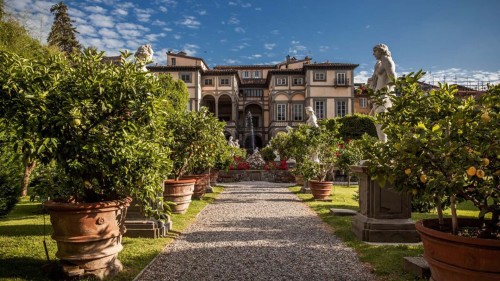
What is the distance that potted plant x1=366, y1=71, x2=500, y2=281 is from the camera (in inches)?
99.2

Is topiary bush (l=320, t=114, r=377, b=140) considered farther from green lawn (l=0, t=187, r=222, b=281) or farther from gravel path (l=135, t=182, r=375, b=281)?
green lawn (l=0, t=187, r=222, b=281)

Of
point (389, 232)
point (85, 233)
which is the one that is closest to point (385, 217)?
point (389, 232)

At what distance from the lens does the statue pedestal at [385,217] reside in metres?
5.72

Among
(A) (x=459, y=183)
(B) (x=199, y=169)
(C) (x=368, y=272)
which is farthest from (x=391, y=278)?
(B) (x=199, y=169)

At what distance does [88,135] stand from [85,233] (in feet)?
3.71

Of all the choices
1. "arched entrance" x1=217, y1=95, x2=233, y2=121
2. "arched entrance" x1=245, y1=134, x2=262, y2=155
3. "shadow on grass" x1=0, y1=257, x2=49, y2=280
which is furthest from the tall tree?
"shadow on grass" x1=0, y1=257, x2=49, y2=280

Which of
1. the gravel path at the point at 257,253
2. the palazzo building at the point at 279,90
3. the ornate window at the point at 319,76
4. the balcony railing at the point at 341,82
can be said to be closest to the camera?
the gravel path at the point at 257,253

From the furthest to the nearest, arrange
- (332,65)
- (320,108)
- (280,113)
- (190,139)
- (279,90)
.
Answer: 1. (280,113)
2. (279,90)
3. (320,108)
4. (332,65)
5. (190,139)

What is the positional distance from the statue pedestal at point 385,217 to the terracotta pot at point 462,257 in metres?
2.86

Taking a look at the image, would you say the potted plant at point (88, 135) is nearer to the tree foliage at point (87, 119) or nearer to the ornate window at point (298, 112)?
the tree foliage at point (87, 119)

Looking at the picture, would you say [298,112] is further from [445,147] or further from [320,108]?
[445,147]

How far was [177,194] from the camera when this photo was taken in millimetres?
8289

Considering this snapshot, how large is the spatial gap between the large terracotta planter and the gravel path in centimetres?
54

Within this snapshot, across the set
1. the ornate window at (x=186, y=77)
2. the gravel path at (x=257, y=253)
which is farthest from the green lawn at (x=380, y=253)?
the ornate window at (x=186, y=77)
